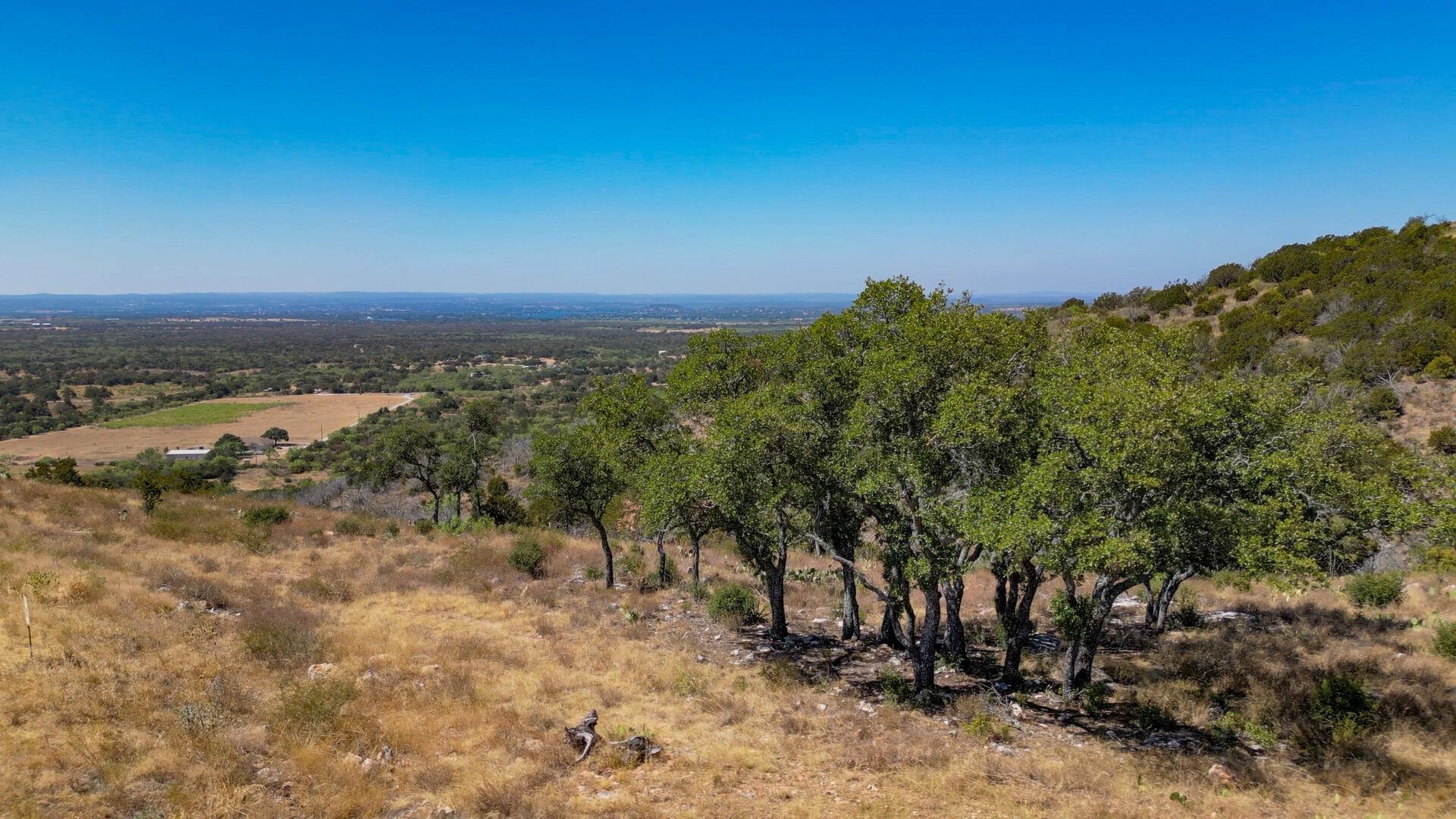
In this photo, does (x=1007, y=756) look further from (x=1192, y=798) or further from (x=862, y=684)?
(x=862, y=684)

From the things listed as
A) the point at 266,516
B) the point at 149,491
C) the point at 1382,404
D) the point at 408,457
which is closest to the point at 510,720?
the point at 266,516

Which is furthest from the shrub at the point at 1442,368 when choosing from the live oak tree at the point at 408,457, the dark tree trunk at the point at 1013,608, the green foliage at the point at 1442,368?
the live oak tree at the point at 408,457

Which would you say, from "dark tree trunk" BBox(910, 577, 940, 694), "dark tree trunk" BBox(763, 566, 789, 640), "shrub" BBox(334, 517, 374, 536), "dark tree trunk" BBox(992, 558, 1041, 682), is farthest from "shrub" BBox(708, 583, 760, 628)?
"shrub" BBox(334, 517, 374, 536)

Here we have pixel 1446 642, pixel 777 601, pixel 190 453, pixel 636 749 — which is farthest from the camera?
pixel 190 453

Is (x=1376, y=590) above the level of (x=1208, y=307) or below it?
below

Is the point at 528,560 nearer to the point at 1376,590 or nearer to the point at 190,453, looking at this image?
the point at 1376,590

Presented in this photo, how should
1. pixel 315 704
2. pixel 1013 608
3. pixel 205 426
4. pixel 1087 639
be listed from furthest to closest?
pixel 205 426, pixel 1013 608, pixel 1087 639, pixel 315 704
